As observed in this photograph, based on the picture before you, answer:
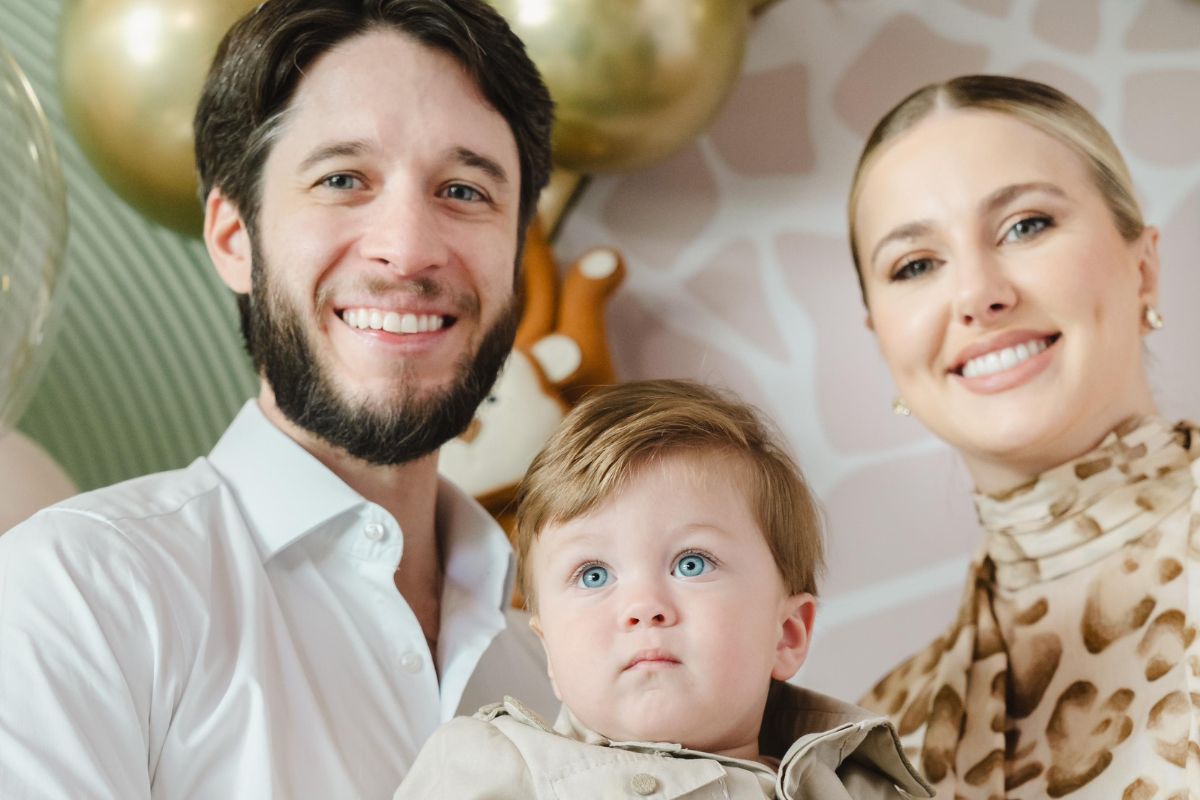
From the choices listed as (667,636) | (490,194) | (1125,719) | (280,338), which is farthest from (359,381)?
(1125,719)

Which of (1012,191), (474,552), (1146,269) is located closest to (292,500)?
(474,552)

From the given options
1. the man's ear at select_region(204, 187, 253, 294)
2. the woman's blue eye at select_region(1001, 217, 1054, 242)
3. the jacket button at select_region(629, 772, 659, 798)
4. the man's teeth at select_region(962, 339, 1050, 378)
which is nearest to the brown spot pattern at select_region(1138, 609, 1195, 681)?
the man's teeth at select_region(962, 339, 1050, 378)

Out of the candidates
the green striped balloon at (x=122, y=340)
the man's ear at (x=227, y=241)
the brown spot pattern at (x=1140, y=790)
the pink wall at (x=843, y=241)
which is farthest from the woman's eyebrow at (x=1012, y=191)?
the green striped balloon at (x=122, y=340)

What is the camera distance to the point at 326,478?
4.81 feet

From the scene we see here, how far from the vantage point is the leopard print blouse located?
4.43 feet

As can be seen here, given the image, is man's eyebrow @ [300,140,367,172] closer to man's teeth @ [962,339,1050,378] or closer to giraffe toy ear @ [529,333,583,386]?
giraffe toy ear @ [529,333,583,386]

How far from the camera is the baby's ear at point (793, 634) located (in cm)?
125

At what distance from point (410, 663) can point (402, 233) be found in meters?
0.45

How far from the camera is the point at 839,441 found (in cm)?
218

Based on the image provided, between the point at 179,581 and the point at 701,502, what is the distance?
495mm

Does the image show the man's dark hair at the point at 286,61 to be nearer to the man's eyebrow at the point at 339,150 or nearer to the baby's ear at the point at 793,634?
the man's eyebrow at the point at 339,150

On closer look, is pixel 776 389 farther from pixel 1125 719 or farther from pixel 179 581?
pixel 179 581

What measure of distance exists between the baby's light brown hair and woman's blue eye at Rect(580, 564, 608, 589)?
0.17ft

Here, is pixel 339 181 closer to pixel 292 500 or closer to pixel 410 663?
pixel 292 500
